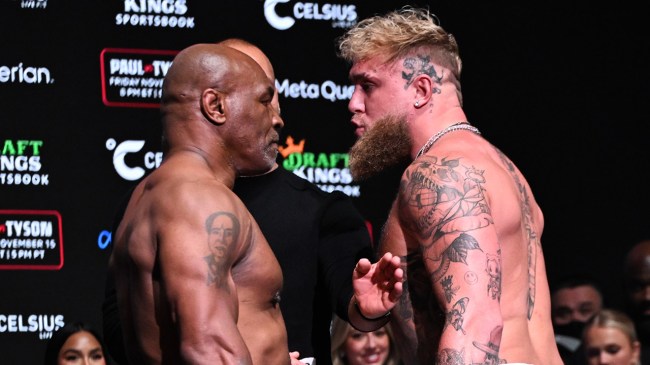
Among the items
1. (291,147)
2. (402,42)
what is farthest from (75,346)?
(402,42)

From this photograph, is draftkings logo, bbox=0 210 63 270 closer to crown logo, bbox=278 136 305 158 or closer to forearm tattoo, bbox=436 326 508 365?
crown logo, bbox=278 136 305 158

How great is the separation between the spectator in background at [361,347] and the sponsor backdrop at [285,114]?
1.53 feet

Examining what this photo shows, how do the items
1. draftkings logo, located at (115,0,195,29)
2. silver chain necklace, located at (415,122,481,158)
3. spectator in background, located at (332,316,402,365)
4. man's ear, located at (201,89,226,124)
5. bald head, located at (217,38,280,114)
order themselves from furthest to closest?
1. draftkings logo, located at (115,0,195,29)
2. spectator in background, located at (332,316,402,365)
3. bald head, located at (217,38,280,114)
4. silver chain necklace, located at (415,122,481,158)
5. man's ear, located at (201,89,226,124)

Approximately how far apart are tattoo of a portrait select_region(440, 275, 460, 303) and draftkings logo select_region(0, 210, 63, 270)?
8.45 feet

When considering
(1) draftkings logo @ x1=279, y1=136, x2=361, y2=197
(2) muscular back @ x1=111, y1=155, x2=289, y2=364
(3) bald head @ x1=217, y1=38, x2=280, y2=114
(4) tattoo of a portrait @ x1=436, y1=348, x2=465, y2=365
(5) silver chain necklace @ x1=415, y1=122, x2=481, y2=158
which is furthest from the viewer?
(1) draftkings logo @ x1=279, y1=136, x2=361, y2=197

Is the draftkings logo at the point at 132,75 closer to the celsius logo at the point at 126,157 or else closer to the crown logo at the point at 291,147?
the celsius logo at the point at 126,157

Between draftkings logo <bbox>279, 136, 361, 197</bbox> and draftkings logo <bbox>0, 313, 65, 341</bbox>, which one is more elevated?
draftkings logo <bbox>279, 136, 361, 197</bbox>

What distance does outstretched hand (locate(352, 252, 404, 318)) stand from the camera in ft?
10.0

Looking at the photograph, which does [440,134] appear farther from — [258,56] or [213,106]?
[258,56]

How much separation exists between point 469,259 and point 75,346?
252 centimetres

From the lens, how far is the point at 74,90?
5203 millimetres

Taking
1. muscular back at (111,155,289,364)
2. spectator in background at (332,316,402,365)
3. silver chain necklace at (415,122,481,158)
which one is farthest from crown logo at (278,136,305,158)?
muscular back at (111,155,289,364)

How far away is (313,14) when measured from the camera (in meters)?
5.51

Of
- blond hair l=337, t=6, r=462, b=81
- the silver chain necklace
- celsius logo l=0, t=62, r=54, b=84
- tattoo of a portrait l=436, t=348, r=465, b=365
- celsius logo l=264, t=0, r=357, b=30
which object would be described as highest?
celsius logo l=264, t=0, r=357, b=30
